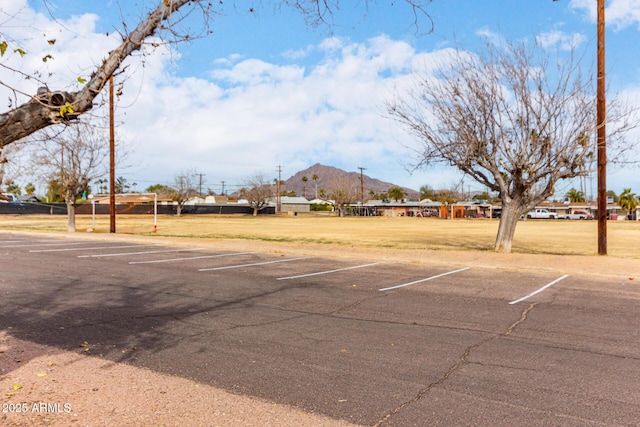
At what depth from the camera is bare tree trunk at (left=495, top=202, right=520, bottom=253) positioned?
1839 centimetres

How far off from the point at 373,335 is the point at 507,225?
13378 millimetres

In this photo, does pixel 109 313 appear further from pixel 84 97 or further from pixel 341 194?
pixel 341 194

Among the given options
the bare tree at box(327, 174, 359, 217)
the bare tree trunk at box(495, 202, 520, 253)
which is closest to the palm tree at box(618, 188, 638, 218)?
the bare tree at box(327, 174, 359, 217)

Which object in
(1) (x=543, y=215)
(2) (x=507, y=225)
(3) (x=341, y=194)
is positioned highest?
(3) (x=341, y=194)

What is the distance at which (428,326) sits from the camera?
7441mm

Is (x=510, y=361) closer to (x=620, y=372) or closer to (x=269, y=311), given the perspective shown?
(x=620, y=372)

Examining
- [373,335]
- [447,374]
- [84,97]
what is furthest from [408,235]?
[84,97]

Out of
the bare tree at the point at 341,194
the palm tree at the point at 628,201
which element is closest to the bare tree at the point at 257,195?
the bare tree at the point at 341,194

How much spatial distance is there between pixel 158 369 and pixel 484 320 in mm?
4790

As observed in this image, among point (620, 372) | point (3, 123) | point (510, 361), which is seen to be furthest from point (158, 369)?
point (620, 372)

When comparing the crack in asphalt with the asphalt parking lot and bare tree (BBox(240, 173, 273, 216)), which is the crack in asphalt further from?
bare tree (BBox(240, 173, 273, 216))

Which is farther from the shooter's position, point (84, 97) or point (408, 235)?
point (408, 235)

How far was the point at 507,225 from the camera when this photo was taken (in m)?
18.8

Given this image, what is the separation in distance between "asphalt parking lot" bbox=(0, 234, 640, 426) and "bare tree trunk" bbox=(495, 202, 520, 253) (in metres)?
5.68
